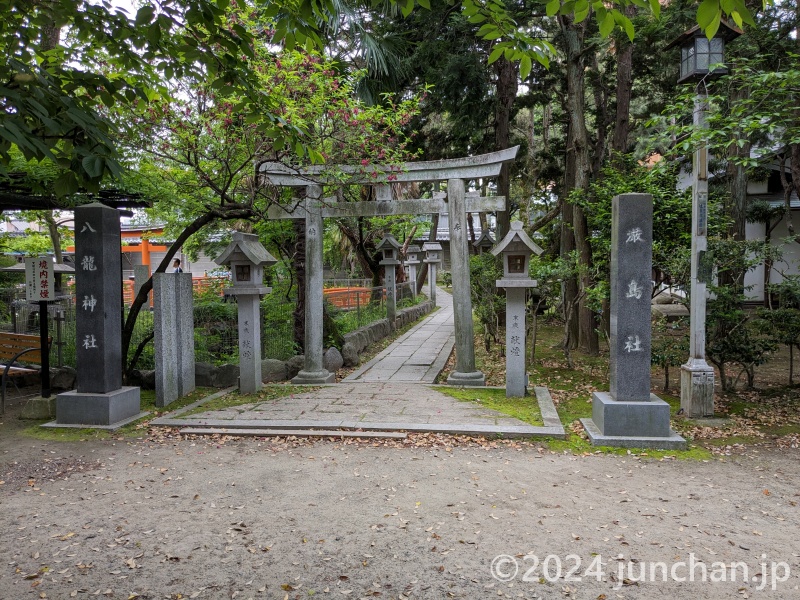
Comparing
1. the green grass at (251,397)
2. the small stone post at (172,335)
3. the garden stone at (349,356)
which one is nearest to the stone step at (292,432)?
the green grass at (251,397)

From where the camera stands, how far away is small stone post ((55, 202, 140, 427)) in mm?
7426

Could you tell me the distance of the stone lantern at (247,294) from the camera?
9.20 meters

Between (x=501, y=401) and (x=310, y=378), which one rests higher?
(x=310, y=378)

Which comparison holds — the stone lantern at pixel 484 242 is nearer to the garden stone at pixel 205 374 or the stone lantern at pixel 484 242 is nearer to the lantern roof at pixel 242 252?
the lantern roof at pixel 242 252

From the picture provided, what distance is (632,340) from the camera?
22.3 feet

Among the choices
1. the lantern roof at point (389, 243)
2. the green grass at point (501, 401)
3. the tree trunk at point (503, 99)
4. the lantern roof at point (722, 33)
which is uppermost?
the tree trunk at point (503, 99)

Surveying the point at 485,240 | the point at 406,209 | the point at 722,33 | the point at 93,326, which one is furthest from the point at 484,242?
the point at 93,326

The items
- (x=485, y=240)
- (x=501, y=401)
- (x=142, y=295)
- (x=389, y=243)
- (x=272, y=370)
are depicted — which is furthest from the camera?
(x=485, y=240)

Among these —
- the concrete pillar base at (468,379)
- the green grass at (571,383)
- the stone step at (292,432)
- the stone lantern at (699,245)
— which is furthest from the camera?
the concrete pillar base at (468,379)

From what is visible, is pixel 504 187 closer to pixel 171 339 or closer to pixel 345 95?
pixel 345 95

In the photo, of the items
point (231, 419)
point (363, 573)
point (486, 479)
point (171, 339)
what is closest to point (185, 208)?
point (171, 339)

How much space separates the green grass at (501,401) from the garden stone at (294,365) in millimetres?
3144

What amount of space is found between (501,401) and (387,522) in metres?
4.36

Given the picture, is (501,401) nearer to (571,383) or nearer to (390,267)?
(571,383)
